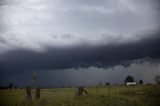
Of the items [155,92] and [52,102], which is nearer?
[52,102]

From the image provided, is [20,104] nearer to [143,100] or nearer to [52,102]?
[52,102]

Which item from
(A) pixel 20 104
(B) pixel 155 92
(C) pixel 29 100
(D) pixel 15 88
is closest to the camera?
(A) pixel 20 104

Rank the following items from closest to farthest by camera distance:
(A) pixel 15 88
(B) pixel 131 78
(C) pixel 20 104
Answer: (C) pixel 20 104 → (A) pixel 15 88 → (B) pixel 131 78

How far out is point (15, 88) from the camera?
2244 inches

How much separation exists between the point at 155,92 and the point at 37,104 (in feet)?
44.1

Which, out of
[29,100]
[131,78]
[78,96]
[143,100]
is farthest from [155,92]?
[131,78]

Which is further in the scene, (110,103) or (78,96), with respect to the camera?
(78,96)

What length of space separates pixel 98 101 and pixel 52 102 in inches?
158

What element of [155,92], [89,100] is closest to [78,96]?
[89,100]

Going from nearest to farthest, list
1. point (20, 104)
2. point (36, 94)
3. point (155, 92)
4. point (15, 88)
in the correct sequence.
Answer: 1. point (20, 104)
2. point (36, 94)
3. point (155, 92)
4. point (15, 88)

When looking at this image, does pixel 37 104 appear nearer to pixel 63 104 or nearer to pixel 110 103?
pixel 63 104

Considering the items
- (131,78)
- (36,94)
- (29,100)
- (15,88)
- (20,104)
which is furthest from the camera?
(131,78)

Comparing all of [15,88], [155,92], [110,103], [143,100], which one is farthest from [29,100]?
[15,88]

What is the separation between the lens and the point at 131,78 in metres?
126
